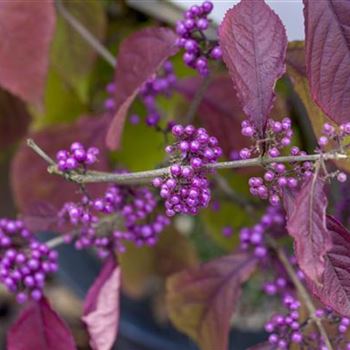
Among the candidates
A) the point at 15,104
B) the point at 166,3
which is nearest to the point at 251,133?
the point at 166,3

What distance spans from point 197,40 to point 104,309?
0.22 m

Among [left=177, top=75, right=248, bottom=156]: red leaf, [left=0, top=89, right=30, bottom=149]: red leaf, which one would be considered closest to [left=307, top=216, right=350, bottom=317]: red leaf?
[left=177, top=75, right=248, bottom=156]: red leaf

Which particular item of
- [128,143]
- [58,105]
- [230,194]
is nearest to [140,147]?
[128,143]

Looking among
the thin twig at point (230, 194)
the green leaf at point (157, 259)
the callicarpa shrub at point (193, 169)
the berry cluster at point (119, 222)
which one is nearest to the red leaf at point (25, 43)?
the callicarpa shrub at point (193, 169)

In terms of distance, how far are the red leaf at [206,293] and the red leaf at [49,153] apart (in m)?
0.15

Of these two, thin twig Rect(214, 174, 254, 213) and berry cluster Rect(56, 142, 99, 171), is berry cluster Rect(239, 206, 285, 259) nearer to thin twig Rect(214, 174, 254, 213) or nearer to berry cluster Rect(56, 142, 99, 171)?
thin twig Rect(214, 174, 254, 213)

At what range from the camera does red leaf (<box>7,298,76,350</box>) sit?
635 mm

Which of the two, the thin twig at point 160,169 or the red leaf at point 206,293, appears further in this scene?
the red leaf at point 206,293

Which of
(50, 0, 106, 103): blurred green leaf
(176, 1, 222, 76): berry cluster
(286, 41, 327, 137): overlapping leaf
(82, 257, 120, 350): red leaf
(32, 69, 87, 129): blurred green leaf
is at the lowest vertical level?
(82, 257, 120, 350): red leaf

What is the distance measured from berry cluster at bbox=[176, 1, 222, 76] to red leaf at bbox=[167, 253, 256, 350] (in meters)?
0.22

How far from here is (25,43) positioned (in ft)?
2.19

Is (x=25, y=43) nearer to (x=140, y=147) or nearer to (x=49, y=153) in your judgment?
(x=49, y=153)

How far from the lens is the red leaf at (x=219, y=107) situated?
782 millimetres

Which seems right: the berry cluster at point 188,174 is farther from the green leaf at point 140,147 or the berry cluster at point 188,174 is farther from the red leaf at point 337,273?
the green leaf at point 140,147
